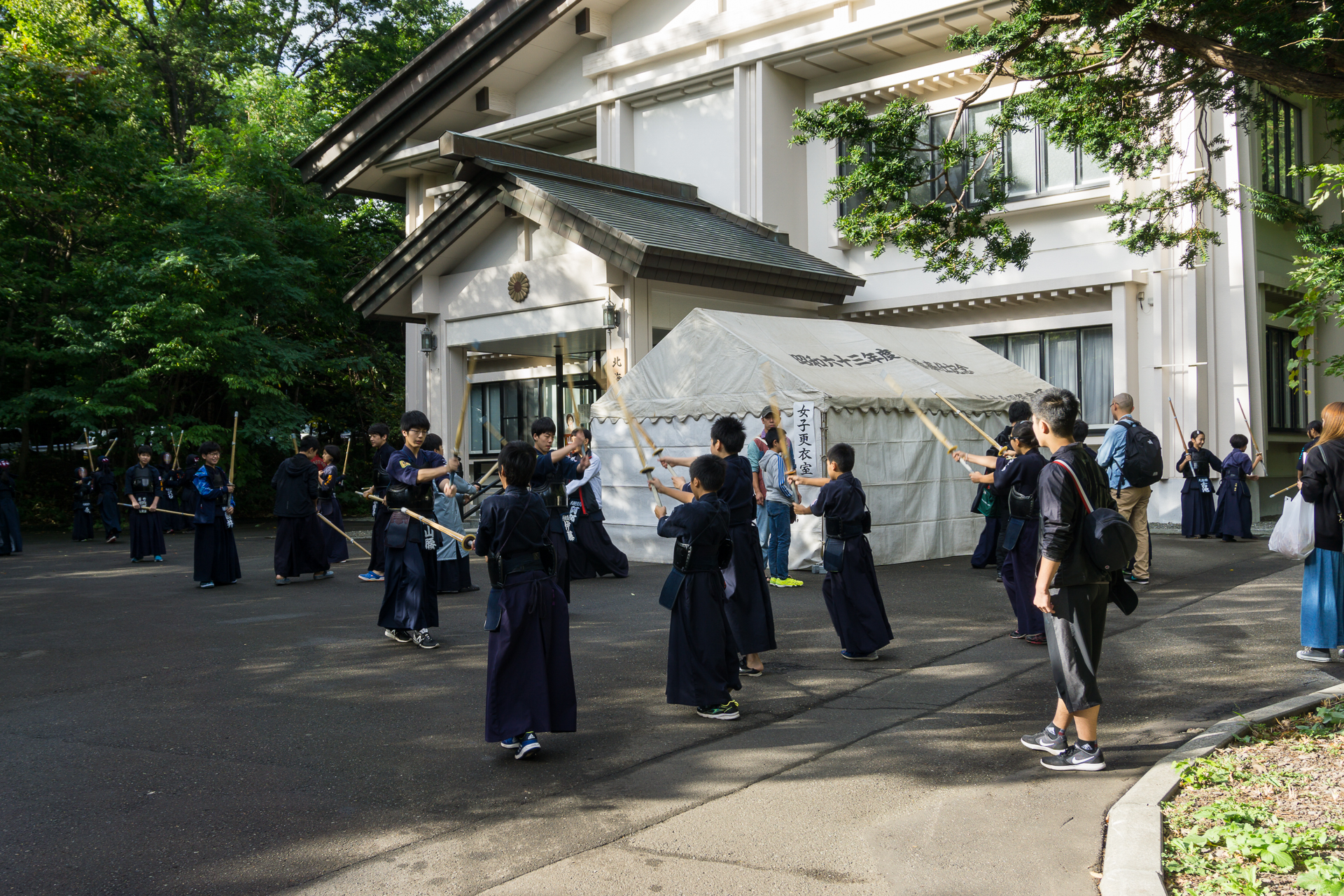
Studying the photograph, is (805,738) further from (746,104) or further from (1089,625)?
(746,104)

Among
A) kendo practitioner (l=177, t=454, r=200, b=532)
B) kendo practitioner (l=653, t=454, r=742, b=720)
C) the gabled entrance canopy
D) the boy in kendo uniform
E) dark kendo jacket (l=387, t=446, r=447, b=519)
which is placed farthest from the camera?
kendo practitioner (l=177, t=454, r=200, b=532)

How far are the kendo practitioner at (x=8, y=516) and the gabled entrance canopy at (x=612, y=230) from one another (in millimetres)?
6474

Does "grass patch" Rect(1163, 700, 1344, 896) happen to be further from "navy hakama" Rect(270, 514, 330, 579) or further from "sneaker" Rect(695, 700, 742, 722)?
"navy hakama" Rect(270, 514, 330, 579)

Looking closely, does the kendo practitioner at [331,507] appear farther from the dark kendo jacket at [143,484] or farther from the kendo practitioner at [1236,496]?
the kendo practitioner at [1236,496]

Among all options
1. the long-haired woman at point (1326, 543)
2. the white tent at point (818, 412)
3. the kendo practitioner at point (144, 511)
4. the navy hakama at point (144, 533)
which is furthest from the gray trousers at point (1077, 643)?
the navy hakama at point (144, 533)

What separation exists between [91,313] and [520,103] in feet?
33.4

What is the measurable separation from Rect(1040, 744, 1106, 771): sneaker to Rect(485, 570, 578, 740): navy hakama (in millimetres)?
2458

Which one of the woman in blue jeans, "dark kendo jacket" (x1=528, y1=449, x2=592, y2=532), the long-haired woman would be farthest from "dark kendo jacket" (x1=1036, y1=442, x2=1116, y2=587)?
the woman in blue jeans

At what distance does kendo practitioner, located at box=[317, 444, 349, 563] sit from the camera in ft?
48.5

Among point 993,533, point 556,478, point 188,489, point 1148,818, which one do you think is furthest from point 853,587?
point 188,489

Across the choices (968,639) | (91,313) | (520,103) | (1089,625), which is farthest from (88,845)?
(520,103)

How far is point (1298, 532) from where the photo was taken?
7055 millimetres

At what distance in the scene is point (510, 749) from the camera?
573cm

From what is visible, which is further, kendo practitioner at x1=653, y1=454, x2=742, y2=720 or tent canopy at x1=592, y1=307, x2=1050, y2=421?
tent canopy at x1=592, y1=307, x2=1050, y2=421
